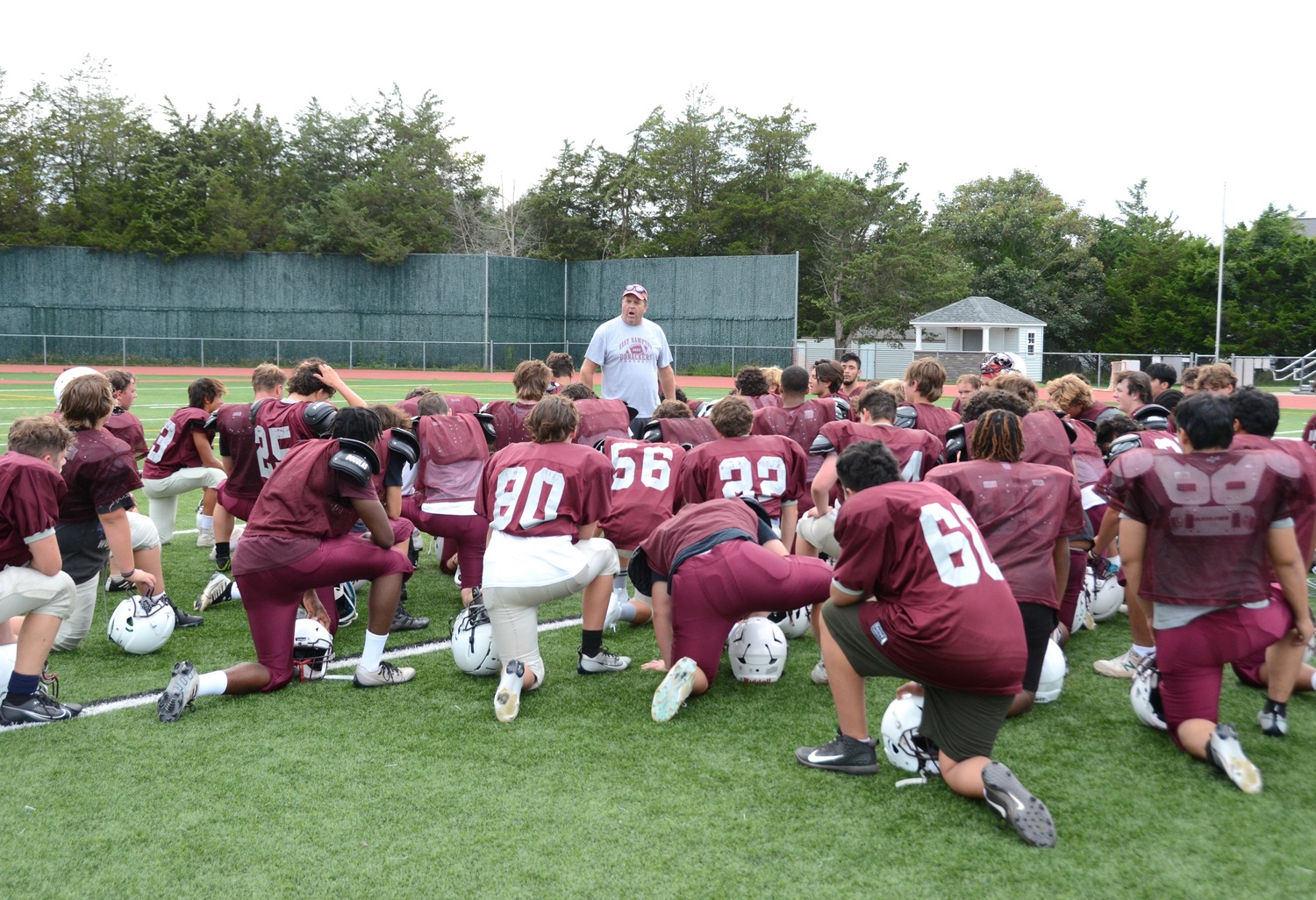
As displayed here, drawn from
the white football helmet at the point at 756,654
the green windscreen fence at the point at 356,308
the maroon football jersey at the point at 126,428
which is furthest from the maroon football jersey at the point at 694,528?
the green windscreen fence at the point at 356,308

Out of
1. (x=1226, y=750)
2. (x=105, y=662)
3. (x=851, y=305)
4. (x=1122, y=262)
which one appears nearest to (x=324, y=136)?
(x=851, y=305)

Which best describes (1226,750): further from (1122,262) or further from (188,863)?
(1122,262)

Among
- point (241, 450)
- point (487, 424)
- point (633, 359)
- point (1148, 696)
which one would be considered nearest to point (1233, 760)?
point (1148, 696)

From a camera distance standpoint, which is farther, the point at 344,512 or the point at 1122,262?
the point at 1122,262

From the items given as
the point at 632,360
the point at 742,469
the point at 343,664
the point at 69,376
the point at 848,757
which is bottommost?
the point at 343,664

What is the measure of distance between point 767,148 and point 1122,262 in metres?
17.6

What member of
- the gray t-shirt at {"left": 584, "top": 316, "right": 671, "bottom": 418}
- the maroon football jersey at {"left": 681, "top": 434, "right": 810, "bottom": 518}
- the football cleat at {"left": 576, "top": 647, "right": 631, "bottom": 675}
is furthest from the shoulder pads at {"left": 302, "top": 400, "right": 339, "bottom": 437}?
the gray t-shirt at {"left": 584, "top": 316, "right": 671, "bottom": 418}

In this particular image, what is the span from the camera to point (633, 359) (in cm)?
910

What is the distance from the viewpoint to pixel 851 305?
157ft

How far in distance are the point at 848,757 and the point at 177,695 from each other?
3.17 metres

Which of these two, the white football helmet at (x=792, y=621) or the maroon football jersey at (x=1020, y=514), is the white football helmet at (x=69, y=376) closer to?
the white football helmet at (x=792, y=621)

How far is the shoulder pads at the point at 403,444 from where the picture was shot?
5.88 meters

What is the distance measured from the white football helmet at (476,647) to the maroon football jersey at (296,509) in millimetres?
946

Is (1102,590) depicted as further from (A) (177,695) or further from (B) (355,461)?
(A) (177,695)
